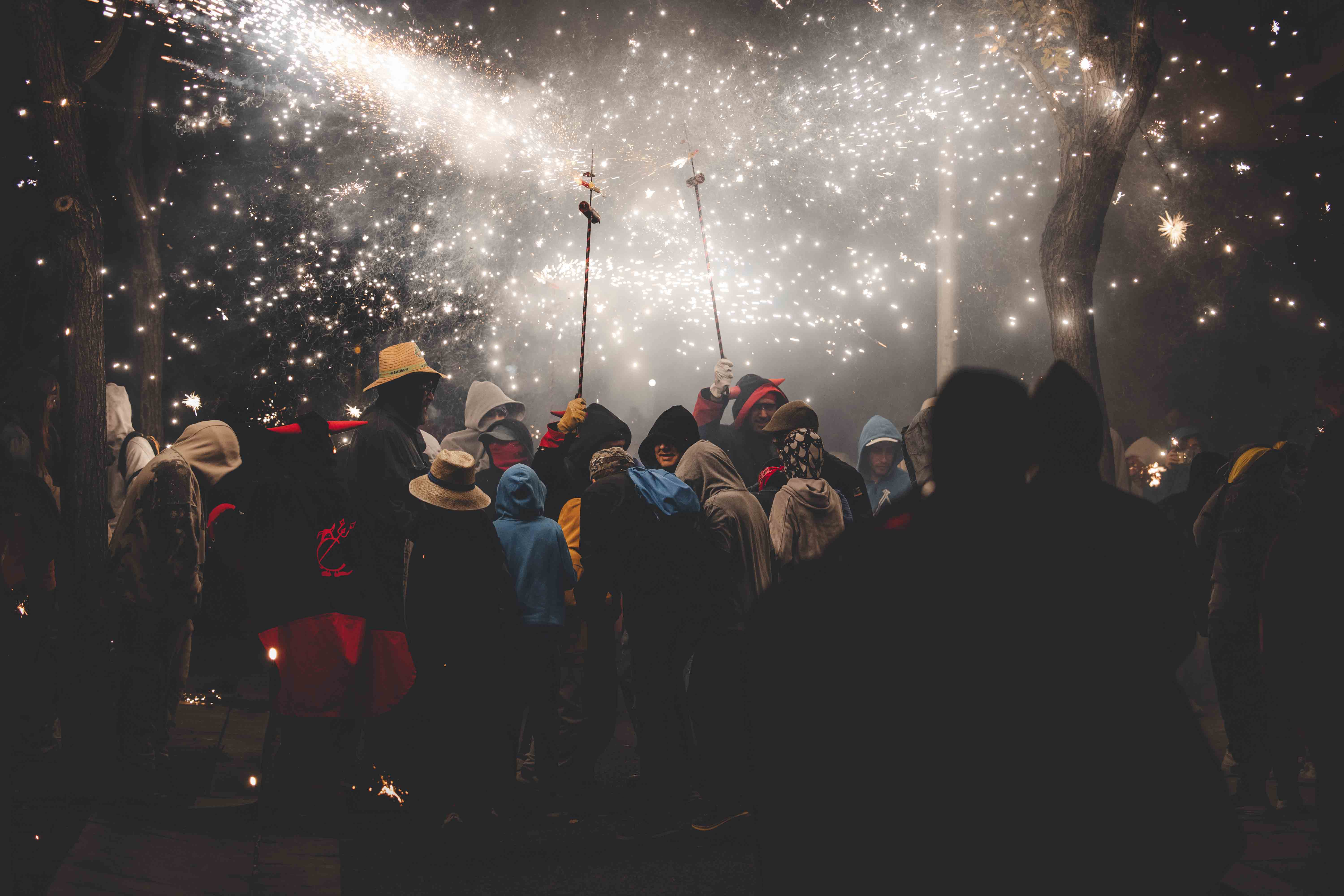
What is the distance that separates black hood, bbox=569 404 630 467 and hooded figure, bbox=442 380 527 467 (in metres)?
2.56

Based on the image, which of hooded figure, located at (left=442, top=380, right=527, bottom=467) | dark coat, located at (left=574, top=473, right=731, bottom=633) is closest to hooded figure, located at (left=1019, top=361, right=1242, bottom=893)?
dark coat, located at (left=574, top=473, right=731, bottom=633)

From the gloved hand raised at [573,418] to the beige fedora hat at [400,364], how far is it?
989mm

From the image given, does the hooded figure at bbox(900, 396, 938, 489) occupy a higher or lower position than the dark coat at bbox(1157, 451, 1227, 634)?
higher

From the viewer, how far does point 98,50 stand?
562 cm

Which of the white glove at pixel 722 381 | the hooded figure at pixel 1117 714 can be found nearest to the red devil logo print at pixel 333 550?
the hooded figure at pixel 1117 714

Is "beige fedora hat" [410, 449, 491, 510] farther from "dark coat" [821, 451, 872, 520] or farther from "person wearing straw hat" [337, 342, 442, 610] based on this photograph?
"dark coat" [821, 451, 872, 520]

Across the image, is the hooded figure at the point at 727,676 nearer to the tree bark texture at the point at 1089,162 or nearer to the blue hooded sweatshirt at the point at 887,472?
the blue hooded sweatshirt at the point at 887,472

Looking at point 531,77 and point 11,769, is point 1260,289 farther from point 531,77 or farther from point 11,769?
point 11,769

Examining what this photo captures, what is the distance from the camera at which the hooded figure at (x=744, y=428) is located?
25.0ft

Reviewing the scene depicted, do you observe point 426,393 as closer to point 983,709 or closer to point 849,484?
point 849,484

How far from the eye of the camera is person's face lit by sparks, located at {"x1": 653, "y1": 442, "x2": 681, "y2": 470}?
553 cm

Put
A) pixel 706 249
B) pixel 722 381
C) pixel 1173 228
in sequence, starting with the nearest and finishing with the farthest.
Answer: pixel 706 249, pixel 722 381, pixel 1173 228

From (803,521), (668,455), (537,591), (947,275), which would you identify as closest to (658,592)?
(537,591)

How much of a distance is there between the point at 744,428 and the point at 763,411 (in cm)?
Answer: 29
